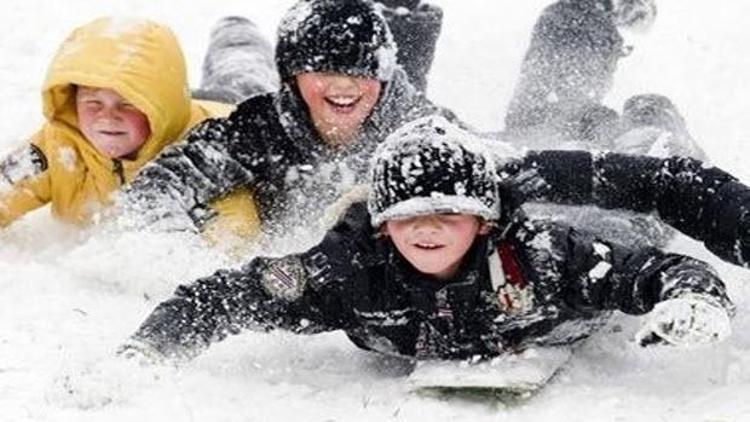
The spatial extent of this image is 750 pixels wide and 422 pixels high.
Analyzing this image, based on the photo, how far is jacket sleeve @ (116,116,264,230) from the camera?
411 cm

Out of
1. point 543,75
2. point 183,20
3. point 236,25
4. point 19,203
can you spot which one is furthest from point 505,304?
point 183,20

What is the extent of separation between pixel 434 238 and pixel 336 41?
48.8 inches

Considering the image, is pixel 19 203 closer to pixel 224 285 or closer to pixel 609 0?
pixel 224 285

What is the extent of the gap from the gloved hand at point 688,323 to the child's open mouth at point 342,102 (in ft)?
5.33

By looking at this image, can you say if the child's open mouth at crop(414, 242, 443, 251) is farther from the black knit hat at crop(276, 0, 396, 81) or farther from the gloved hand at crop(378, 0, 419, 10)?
the gloved hand at crop(378, 0, 419, 10)

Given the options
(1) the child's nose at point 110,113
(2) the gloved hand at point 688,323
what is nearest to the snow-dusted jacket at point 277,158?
(1) the child's nose at point 110,113

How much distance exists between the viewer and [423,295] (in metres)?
3.21

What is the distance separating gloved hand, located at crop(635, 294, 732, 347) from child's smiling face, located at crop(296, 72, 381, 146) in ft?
5.32

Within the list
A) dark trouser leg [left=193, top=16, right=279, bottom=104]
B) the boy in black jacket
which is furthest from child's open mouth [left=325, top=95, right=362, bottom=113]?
dark trouser leg [left=193, top=16, right=279, bottom=104]

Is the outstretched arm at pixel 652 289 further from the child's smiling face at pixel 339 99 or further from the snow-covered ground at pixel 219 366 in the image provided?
the child's smiling face at pixel 339 99

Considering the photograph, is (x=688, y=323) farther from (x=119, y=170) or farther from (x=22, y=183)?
(x=22, y=183)

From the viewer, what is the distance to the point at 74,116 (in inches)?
175

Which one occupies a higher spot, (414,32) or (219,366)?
(414,32)

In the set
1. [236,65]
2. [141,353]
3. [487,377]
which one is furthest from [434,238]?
[236,65]
